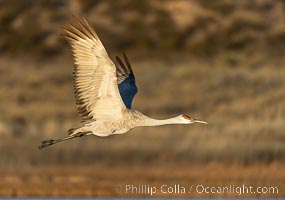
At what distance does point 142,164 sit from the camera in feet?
64.1

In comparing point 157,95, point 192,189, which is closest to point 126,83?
point 192,189

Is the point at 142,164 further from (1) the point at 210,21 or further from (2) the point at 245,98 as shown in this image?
(1) the point at 210,21

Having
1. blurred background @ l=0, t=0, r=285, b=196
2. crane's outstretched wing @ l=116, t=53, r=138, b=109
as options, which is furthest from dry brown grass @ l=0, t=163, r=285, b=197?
crane's outstretched wing @ l=116, t=53, r=138, b=109

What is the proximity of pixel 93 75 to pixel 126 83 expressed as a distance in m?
1.32

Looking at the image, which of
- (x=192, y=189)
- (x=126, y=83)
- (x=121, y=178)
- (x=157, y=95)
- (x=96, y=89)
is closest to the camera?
(x=96, y=89)

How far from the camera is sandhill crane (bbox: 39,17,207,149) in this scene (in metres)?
13.7

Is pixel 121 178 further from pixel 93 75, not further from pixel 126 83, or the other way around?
pixel 93 75

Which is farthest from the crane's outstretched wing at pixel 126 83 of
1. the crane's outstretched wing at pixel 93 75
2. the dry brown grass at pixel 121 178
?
the dry brown grass at pixel 121 178

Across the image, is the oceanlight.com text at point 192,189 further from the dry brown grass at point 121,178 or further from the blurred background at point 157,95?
the blurred background at point 157,95

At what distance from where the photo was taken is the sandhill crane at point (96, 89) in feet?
45.0

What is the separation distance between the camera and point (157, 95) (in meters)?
23.0

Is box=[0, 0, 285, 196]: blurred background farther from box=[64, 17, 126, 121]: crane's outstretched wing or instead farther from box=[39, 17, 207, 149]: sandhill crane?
box=[64, 17, 126, 121]: crane's outstretched wing

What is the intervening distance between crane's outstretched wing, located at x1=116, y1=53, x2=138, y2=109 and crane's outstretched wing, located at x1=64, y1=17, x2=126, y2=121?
583 millimetres

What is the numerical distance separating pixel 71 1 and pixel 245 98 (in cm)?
811
